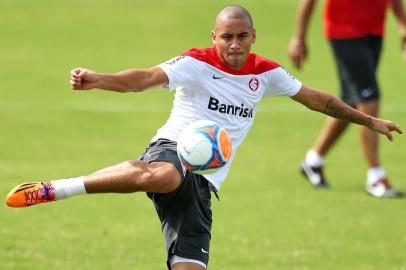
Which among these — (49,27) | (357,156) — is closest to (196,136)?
(357,156)

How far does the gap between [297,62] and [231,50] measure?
15.5ft

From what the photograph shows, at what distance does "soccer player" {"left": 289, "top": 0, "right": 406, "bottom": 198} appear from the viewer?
12.2m

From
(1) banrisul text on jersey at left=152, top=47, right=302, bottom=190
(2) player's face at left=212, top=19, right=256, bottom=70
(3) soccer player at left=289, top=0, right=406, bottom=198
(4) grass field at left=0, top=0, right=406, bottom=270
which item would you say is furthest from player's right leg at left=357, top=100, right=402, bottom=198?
(2) player's face at left=212, top=19, right=256, bottom=70

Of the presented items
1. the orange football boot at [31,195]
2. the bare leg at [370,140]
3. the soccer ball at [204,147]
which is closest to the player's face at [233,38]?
the soccer ball at [204,147]

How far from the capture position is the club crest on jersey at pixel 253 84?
7809mm

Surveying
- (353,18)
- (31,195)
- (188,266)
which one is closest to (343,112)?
(188,266)

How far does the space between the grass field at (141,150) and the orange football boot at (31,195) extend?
1937 millimetres

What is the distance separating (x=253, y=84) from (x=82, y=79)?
5.00ft

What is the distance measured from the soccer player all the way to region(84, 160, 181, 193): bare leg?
5.24 meters

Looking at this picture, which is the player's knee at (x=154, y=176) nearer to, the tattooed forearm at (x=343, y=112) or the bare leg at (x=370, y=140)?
the tattooed forearm at (x=343, y=112)

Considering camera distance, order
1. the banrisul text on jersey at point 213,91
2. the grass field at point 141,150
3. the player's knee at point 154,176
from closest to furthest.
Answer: the player's knee at point 154,176 < the banrisul text on jersey at point 213,91 < the grass field at point 141,150

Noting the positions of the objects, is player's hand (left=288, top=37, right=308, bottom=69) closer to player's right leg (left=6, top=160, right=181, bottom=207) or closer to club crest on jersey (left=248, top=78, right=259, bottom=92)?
A: club crest on jersey (left=248, top=78, right=259, bottom=92)

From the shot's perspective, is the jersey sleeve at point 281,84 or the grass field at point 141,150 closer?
the jersey sleeve at point 281,84

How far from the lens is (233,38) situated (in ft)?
24.8
